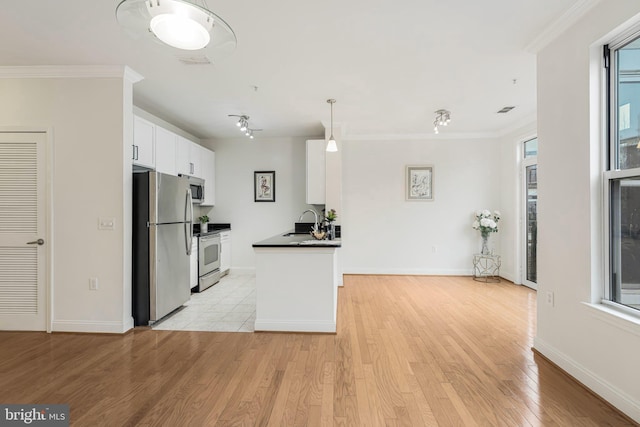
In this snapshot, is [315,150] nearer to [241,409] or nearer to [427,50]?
[427,50]

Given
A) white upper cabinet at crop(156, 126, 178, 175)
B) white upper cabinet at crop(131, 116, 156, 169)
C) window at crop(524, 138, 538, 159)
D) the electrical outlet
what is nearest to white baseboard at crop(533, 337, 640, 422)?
the electrical outlet

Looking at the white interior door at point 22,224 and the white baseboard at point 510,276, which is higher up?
the white interior door at point 22,224

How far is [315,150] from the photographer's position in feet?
15.9

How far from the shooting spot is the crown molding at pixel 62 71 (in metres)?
2.89

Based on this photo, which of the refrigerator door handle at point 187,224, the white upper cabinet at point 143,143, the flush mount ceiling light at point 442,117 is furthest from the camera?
the flush mount ceiling light at point 442,117

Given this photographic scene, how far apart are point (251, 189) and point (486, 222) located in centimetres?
418

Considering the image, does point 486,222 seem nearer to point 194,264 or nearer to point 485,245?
point 485,245

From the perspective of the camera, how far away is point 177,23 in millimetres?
1341

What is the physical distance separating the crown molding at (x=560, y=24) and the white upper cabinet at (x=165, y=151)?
4.11 meters

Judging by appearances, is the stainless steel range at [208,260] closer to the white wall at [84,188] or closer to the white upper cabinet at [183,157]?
the white upper cabinet at [183,157]

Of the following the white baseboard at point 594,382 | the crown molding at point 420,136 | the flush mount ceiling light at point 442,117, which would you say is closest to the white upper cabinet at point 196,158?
the crown molding at point 420,136

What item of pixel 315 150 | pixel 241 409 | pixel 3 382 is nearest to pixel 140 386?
pixel 241 409

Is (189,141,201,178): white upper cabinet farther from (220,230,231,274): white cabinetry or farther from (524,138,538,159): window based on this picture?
(524,138,538,159): window

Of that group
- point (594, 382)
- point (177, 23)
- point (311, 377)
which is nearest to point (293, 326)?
point (311, 377)
